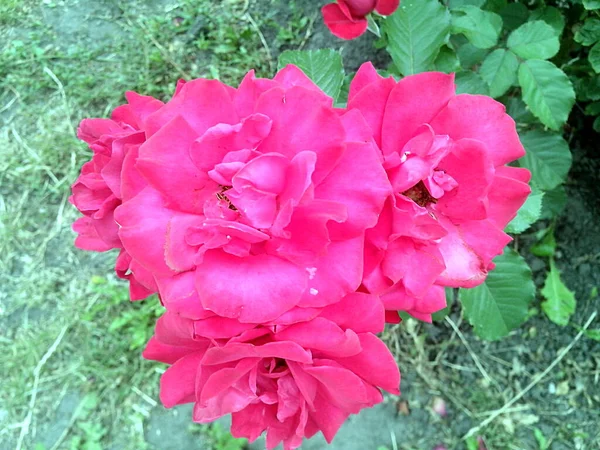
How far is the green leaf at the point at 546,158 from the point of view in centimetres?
131

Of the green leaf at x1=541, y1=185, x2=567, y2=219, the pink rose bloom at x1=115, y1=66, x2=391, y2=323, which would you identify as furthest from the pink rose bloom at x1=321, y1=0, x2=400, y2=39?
the green leaf at x1=541, y1=185, x2=567, y2=219

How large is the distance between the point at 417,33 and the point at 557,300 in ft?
3.43

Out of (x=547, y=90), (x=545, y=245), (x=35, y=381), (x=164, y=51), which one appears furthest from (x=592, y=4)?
(x=35, y=381)

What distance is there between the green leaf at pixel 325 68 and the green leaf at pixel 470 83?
0.23 metres

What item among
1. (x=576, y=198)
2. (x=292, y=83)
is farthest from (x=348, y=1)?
(x=576, y=198)

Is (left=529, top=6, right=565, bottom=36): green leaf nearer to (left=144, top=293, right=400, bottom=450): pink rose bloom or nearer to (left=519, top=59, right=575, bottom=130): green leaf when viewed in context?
(left=519, top=59, right=575, bottom=130): green leaf

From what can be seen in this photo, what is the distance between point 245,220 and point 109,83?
5.76ft

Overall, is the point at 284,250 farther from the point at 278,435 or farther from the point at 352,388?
the point at 278,435

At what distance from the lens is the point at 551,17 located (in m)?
1.25

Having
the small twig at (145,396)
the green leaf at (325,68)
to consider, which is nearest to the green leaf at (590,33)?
the green leaf at (325,68)

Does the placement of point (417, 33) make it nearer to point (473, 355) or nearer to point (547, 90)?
point (547, 90)

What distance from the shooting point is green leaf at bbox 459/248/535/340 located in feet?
3.70

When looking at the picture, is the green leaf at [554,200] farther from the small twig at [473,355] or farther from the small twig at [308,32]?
the small twig at [308,32]

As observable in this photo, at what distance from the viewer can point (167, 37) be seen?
6.94 feet
